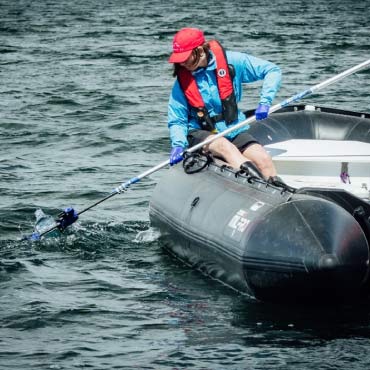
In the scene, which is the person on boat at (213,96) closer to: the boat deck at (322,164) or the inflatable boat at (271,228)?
the inflatable boat at (271,228)

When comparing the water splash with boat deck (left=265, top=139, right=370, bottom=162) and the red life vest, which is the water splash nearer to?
the red life vest

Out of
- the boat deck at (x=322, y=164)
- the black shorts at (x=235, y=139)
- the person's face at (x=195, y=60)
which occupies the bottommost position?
the boat deck at (x=322, y=164)

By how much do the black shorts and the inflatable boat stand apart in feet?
0.68

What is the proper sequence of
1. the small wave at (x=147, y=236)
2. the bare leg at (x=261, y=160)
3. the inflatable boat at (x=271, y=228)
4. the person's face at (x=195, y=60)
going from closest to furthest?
the inflatable boat at (x=271, y=228) → the bare leg at (x=261, y=160) → the person's face at (x=195, y=60) → the small wave at (x=147, y=236)

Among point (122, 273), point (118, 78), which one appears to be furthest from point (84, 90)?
point (122, 273)

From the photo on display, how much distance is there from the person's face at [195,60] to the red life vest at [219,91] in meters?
0.10

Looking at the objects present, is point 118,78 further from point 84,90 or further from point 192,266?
point 192,266

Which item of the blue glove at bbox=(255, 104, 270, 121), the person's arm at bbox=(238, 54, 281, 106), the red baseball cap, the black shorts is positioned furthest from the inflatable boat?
the red baseball cap

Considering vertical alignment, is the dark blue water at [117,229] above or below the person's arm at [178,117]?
below

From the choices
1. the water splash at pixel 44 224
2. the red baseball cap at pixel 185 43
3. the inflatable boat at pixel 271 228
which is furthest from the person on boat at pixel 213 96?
the water splash at pixel 44 224

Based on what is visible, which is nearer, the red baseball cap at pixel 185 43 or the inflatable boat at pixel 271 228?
the inflatable boat at pixel 271 228

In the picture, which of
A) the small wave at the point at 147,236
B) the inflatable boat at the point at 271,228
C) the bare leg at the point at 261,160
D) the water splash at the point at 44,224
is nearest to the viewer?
the inflatable boat at the point at 271,228

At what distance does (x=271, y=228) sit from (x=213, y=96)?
2.09 meters

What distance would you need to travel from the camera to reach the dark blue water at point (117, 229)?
827cm
